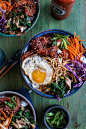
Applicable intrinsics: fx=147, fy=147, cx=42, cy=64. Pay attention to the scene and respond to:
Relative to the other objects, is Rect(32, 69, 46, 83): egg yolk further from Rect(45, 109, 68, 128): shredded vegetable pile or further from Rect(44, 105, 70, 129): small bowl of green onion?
Rect(45, 109, 68, 128): shredded vegetable pile

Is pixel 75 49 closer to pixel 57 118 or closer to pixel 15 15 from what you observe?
pixel 15 15

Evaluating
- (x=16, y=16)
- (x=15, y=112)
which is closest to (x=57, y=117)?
(x=15, y=112)

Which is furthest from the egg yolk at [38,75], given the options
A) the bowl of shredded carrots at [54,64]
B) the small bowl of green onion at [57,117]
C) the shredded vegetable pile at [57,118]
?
the shredded vegetable pile at [57,118]

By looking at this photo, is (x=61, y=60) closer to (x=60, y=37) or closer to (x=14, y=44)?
(x=60, y=37)

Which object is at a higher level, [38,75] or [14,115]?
[38,75]

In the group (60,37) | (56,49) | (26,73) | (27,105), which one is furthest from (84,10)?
(27,105)

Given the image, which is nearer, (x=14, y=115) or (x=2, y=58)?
(x=14, y=115)
